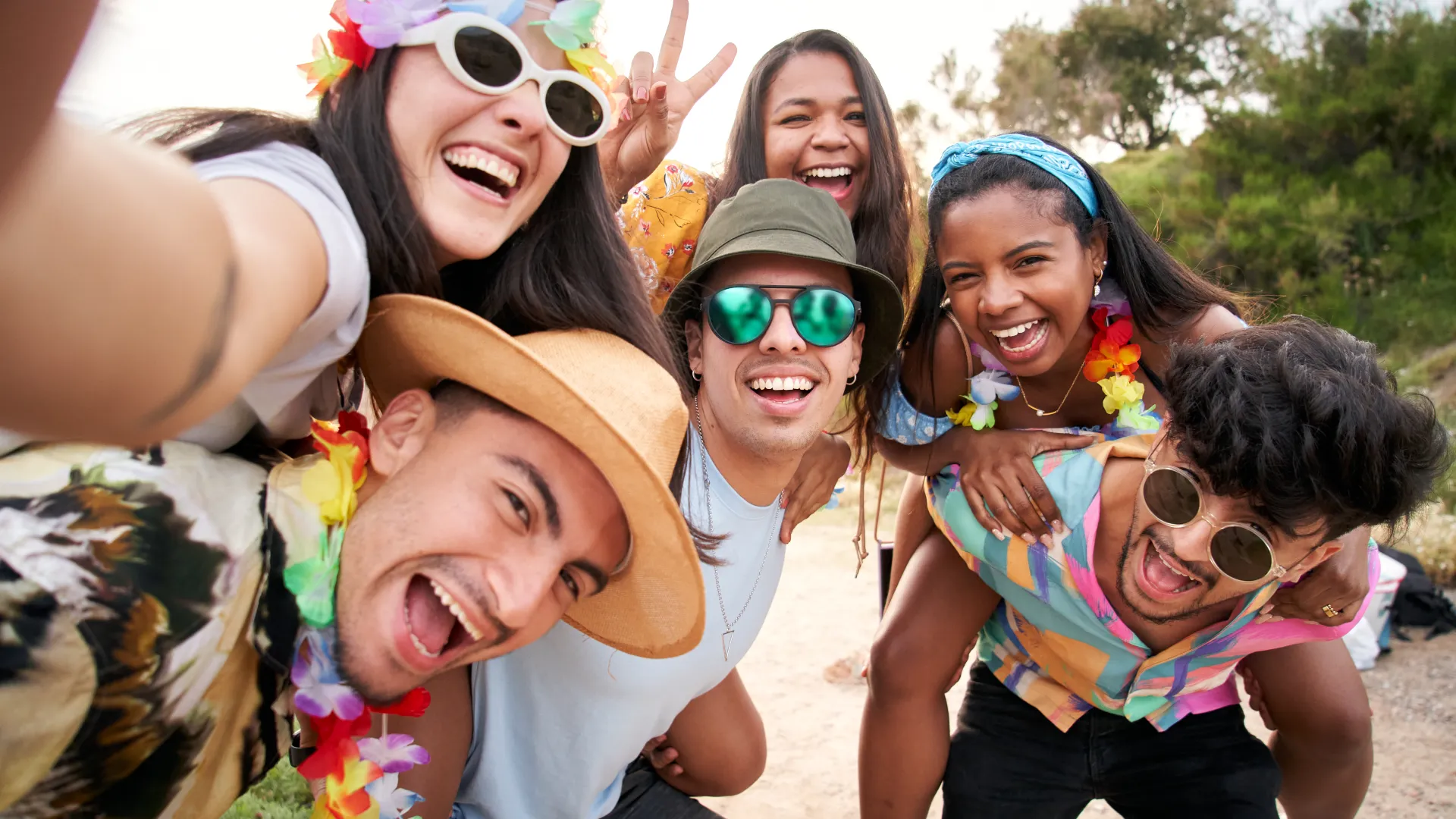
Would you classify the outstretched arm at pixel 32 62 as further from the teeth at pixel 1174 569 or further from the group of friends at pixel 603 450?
the teeth at pixel 1174 569

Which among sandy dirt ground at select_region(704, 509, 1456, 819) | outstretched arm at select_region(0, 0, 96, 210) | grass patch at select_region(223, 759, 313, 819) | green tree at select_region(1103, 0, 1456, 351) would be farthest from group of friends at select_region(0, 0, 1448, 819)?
green tree at select_region(1103, 0, 1456, 351)

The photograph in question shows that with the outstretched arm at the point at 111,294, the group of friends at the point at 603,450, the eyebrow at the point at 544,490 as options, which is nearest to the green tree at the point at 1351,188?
the group of friends at the point at 603,450

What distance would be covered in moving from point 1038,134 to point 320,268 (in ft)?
9.23

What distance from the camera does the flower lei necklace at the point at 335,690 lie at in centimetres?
163

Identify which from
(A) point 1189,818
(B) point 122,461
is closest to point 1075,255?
(A) point 1189,818

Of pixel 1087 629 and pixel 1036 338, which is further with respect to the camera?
pixel 1036 338

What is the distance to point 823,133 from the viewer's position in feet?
11.4

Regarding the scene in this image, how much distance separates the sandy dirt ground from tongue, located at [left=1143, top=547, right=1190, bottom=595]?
225 centimetres

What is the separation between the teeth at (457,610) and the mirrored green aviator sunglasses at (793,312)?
4.34 feet

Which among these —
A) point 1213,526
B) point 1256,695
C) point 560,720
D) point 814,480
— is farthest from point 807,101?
point 1256,695

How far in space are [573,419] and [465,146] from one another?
64 cm

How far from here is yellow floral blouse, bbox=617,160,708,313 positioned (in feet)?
11.3

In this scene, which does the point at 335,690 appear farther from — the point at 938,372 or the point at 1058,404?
the point at 1058,404

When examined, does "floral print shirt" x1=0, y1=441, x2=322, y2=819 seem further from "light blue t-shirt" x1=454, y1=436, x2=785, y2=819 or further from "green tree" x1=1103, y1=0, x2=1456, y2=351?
"green tree" x1=1103, y1=0, x2=1456, y2=351
